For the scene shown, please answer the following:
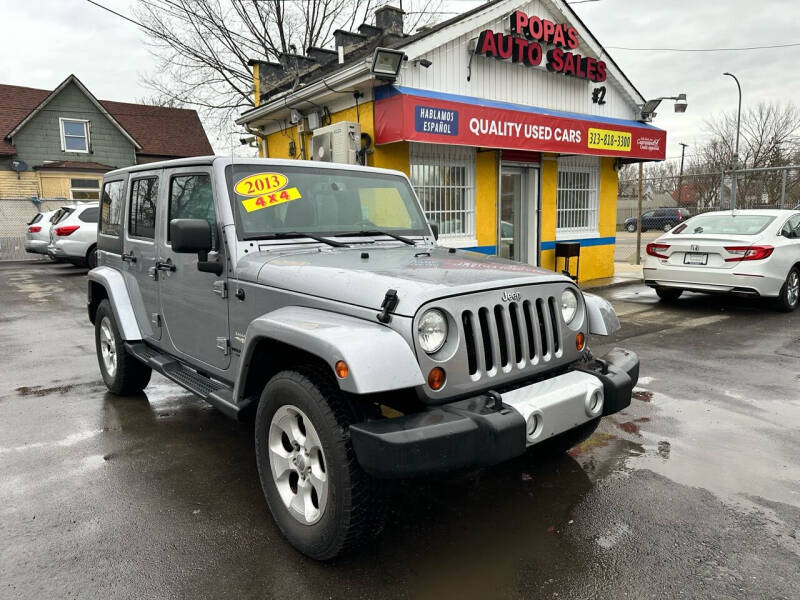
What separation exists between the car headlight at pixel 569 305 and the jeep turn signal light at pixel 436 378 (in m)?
0.99

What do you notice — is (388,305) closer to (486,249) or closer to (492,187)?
(486,249)

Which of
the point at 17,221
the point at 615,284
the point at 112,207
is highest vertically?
the point at 17,221

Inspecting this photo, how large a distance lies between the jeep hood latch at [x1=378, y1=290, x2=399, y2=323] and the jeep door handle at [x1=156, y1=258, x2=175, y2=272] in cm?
213

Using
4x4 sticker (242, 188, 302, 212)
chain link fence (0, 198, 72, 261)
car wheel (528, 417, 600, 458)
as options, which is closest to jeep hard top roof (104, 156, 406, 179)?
4x4 sticker (242, 188, 302, 212)

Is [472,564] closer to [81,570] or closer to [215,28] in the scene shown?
[81,570]

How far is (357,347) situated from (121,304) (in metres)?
3.12

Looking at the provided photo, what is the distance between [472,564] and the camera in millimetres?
2760

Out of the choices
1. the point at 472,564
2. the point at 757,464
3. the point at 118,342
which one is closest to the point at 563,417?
the point at 472,564

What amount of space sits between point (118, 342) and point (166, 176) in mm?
1577

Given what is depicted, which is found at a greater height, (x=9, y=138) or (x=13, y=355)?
(x=9, y=138)

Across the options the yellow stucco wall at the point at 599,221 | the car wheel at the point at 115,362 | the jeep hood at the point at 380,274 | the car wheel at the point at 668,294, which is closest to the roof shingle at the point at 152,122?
the yellow stucco wall at the point at 599,221

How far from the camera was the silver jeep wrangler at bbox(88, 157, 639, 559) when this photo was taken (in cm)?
243

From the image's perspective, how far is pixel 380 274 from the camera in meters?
2.83

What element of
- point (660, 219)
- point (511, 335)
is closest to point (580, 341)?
point (511, 335)
